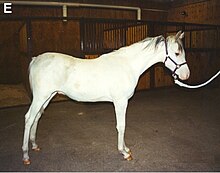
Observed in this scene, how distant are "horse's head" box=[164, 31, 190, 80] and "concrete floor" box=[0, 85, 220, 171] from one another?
784 millimetres

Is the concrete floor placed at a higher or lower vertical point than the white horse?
lower

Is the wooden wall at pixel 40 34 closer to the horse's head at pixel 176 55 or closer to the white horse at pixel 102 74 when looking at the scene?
the white horse at pixel 102 74

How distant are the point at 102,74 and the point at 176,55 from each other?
69 centimetres

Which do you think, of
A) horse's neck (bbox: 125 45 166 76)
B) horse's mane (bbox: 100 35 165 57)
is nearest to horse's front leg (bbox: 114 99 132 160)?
horse's neck (bbox: 125 45 166 76)

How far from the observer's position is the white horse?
83.2 inches

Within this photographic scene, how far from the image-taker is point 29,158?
225cm

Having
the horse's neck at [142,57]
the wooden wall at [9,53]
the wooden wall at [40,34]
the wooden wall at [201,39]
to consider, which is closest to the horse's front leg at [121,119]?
the horse's neck at [142,57]

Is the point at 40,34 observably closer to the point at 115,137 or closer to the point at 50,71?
the point at 115,137

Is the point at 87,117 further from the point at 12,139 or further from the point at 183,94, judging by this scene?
the point at 183,94

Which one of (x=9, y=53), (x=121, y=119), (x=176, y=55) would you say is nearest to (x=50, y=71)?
(x=121, y=119)

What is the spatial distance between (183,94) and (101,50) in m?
2.05

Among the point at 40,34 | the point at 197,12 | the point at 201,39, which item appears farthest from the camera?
the point at 197,12

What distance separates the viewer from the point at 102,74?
7.04 feet

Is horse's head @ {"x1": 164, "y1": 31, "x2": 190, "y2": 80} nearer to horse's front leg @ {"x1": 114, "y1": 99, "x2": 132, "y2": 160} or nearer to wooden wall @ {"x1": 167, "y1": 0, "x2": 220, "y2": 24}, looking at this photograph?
horse's front leg @ {"x1": 114, "y1": 99, "x2": 132, "y2": 160}
